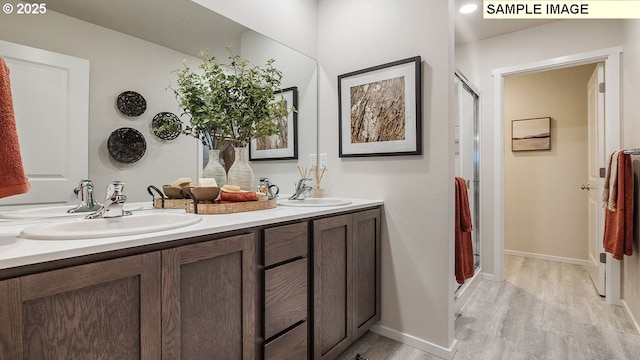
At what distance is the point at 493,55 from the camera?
10.3 ft

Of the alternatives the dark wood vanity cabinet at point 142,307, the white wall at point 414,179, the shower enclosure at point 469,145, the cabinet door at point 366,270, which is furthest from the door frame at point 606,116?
the dark wood vanity cabinet at point 142,307

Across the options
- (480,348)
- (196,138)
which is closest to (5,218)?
(196,138)

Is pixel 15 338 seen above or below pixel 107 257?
below

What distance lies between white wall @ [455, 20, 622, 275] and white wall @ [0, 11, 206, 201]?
2757 mm

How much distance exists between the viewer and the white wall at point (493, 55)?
9.04 ft

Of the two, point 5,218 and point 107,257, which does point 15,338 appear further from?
point 5,218

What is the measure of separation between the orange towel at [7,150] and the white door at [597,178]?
3.55 meters

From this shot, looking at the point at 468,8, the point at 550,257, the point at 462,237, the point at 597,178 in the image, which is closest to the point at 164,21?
the point at 462,237

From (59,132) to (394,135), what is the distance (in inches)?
65.6

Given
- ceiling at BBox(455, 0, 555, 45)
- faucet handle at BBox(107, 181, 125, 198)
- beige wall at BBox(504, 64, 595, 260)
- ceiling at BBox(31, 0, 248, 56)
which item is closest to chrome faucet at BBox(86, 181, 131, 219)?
faucet handle at BBox(107, 181, 125, 198)

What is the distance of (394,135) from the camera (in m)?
1.97

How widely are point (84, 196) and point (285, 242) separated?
819 millimetres

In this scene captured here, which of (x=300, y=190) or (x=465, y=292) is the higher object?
(x=300, y=190)

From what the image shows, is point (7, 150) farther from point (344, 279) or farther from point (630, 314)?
point (630, 314)
